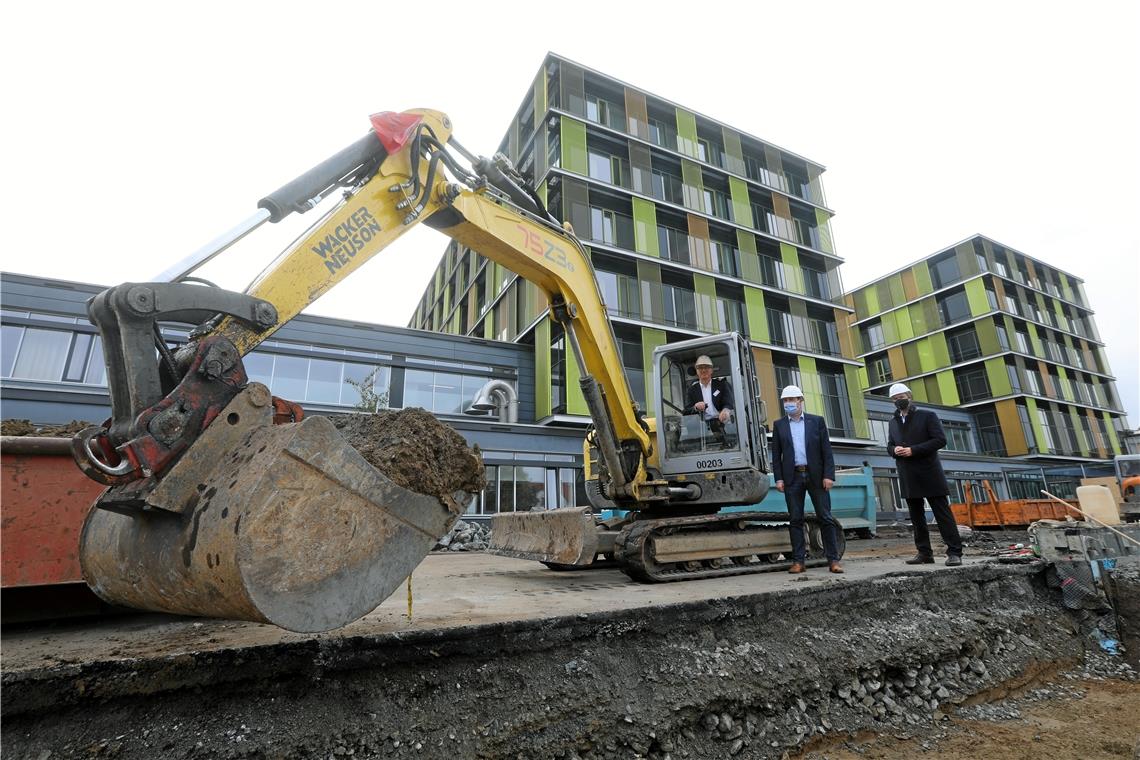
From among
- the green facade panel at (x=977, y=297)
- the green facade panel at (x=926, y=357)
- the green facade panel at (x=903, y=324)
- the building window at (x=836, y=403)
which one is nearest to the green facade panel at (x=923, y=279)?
the green facade panel at (x=903, y=324)

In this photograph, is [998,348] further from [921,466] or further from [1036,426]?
[921,466]

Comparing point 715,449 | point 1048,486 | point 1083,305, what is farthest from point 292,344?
point 1083,305

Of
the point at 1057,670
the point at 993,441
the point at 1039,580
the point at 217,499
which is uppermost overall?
the point at 993,441

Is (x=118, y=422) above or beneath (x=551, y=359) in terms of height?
beneath

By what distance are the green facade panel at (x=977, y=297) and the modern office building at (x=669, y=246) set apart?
13212 millimetres

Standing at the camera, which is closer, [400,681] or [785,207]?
[400,681]

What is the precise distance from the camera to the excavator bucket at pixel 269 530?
186 cm

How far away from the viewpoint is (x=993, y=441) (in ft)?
112

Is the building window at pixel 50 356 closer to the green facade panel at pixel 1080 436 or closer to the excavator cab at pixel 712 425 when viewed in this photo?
the excavator cab at pixel 712 425

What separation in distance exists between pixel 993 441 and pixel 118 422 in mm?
41568

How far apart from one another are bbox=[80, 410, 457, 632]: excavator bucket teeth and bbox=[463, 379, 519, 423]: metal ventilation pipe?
17509 millimetres

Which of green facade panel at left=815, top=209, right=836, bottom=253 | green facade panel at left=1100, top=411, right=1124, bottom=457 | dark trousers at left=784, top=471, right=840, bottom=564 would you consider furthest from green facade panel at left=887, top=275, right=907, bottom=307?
dark trousers at left=784, top=471, right=840, bottom=564

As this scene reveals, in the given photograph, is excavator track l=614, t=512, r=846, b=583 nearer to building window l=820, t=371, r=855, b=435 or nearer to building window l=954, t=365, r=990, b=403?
building window l=820, t=371, r=855, b=435

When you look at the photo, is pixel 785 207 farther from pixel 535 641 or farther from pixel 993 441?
pixel 535 641
